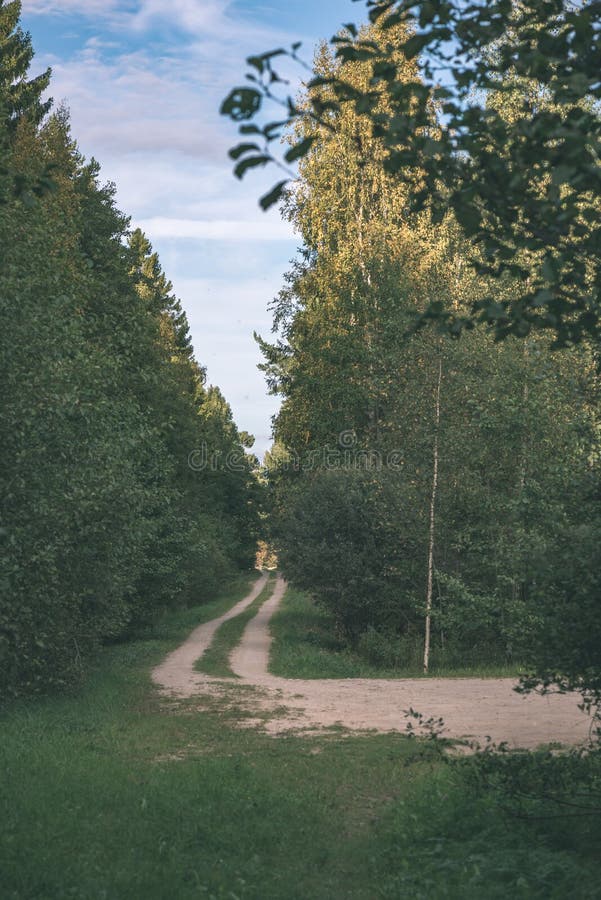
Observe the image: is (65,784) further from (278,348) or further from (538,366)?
(278,348)

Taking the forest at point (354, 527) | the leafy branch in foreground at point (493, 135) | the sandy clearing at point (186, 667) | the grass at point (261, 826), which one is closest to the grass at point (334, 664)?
the forest at point (354, 527)

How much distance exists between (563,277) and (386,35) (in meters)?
30.2

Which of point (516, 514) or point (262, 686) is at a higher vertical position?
point (516, 514)

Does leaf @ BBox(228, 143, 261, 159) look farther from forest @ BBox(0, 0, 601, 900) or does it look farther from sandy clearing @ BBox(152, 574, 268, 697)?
Result: sandy clearing @ BBox(152, 574, 268, 697)

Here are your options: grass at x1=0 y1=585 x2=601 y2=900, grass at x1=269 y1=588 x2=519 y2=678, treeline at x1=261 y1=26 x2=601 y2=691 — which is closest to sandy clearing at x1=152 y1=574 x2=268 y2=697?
grass at x1=269 y1=588 x2=519 y2=678

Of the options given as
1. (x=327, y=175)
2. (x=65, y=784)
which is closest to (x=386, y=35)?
(x=327, y=175)

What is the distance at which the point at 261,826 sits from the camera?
29.7 ft

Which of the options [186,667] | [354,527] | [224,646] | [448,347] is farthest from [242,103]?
[224,646]

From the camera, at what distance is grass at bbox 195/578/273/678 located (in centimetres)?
2270

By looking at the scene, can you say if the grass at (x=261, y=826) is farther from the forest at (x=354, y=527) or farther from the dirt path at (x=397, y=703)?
the dirt path at (x=397, y=703)

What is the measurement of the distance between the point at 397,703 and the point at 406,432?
925 cm

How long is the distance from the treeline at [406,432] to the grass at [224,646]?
2.94 meters

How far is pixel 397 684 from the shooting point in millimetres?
20625

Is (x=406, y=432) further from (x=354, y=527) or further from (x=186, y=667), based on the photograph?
(x=186, y=667)
